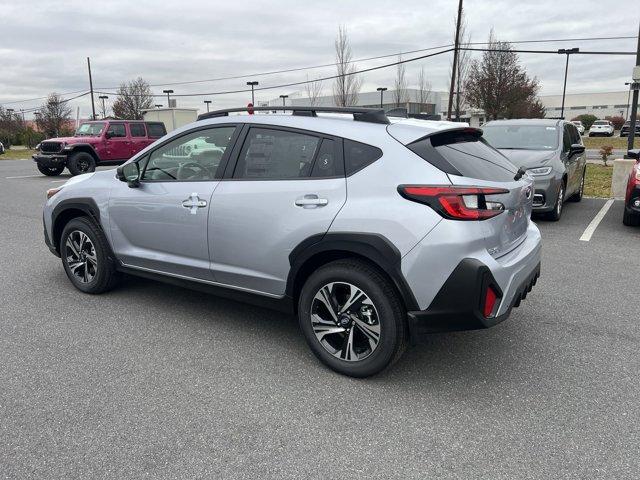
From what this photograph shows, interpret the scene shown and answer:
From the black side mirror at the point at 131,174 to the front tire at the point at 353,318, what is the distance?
1866 mm

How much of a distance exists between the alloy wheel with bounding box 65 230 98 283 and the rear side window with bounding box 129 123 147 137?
15.3 meters

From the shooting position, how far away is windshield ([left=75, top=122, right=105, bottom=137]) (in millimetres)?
18469

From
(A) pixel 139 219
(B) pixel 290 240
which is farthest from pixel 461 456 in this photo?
(A) pixel 139 219

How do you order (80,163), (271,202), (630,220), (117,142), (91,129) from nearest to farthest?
(271,202)
(630,220)
(80,163)
(117,142)
(91,129)

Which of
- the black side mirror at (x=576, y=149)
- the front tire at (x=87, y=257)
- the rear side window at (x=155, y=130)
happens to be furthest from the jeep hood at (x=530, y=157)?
the rear side window at (x=155, y=130)

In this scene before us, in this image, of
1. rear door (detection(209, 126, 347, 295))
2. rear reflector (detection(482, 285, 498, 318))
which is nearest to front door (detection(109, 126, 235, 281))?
rear door (detection(209, 126, 347, 295))

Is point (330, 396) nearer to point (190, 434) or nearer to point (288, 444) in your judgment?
point (288, 444)

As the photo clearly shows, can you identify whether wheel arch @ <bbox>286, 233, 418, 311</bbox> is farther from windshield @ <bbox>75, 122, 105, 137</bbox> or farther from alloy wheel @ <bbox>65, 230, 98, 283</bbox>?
windshield @ <bbox>75, 122, 105, 137</bbox>

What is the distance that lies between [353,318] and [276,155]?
1.23 metres

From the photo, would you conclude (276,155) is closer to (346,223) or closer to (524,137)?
(346,223)

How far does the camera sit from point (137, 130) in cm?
1923

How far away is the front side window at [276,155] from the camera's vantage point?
3.42m

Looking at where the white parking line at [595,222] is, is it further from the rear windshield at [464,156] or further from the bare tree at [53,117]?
the bare tree at [53,117]

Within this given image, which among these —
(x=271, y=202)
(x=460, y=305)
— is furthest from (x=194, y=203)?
(x=460, y=305)
